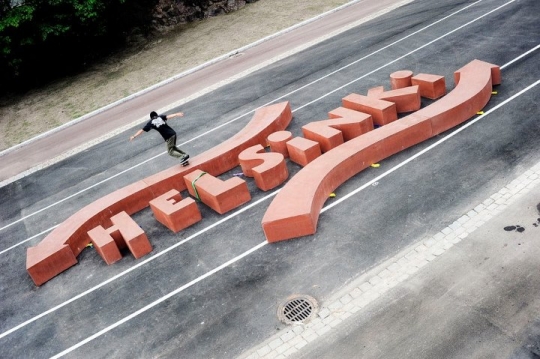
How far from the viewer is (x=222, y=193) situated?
12.2 meters

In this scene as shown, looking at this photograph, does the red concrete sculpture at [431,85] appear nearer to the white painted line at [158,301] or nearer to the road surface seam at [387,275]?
the road surface seam at [387,275]

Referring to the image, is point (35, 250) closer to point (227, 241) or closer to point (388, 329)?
point (227, 241)

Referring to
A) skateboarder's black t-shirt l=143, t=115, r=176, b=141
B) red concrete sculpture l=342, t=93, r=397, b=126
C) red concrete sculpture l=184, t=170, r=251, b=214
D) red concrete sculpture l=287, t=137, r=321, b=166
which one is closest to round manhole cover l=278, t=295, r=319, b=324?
red concrete sculpture l=184, t=170, r=251, b=214

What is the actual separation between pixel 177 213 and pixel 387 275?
5.51 meters

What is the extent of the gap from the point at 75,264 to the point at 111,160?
6613mm

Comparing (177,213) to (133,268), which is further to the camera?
(177,213)

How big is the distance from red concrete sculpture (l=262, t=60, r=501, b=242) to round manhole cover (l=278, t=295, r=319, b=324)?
76.6 inches

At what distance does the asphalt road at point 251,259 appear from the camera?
8.61 meters

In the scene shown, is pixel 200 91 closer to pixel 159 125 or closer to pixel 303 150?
pixel 159 125

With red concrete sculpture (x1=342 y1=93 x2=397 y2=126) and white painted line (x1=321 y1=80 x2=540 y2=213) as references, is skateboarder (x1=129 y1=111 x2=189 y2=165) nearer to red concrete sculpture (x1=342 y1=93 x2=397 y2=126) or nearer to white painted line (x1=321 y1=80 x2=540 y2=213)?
white painted line (x1=321 y1=80 x2=540 y2=213)

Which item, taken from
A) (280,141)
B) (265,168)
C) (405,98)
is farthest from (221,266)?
(405,98)

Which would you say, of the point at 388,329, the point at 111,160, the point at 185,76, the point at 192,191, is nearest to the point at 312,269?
the point at 388,329

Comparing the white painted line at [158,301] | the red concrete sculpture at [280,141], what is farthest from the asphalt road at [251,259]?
the red concrete sculpture at [280,141]

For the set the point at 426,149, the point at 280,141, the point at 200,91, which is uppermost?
the point at 200,91
